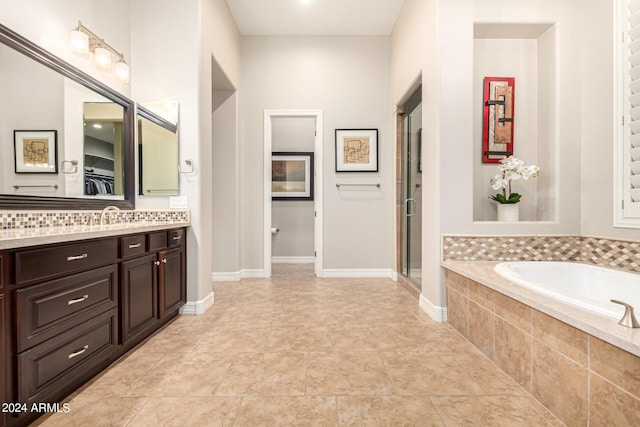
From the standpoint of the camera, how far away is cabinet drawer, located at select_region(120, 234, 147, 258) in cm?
184

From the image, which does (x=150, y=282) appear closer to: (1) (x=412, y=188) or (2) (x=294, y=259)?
(1) (x=412, y=188)

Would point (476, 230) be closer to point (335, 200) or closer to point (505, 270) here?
point (505, 270)

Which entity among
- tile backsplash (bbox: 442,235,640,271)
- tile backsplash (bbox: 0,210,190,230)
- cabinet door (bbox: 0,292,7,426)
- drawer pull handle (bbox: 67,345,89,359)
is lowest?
drawer pull handle (bbox: 67,345,89,359)

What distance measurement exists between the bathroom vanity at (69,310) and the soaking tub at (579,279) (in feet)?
7.63

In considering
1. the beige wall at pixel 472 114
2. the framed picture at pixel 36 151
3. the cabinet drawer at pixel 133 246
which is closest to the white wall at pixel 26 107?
the framed picture at pixel 36 151

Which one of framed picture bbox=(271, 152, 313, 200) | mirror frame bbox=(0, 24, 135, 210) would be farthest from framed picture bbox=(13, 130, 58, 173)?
framed picture bbox=(271, 152, 313, 200)

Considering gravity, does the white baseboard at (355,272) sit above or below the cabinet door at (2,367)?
below

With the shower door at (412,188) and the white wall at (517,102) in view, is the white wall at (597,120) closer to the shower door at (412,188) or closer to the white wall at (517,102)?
the white wall at (517,102)

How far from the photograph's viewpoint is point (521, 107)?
2709 mm

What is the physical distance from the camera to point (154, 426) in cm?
129

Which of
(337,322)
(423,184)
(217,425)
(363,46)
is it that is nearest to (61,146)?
(217,425)

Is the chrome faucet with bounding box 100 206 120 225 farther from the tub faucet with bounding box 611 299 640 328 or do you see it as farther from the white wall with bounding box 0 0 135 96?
the tub faucet with bounding box 611 299 640 328

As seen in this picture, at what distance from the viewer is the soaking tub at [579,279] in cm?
186

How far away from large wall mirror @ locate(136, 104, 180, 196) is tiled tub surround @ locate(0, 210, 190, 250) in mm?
223
